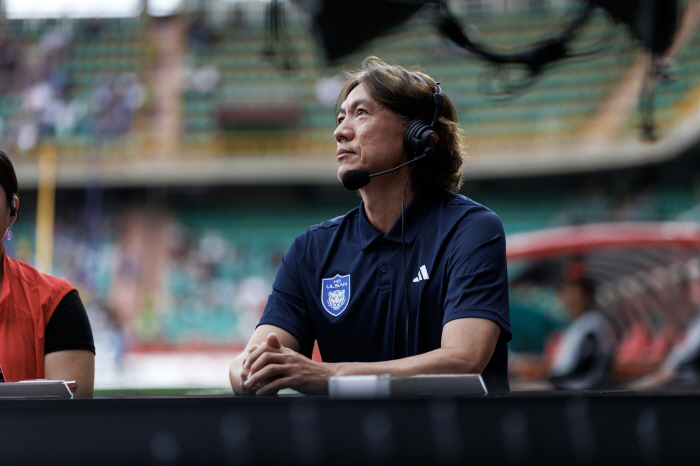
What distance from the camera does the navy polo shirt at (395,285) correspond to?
1.24 metres

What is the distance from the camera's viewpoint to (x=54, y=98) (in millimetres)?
14586

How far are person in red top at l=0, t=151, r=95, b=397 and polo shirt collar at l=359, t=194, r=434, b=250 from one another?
0.60m

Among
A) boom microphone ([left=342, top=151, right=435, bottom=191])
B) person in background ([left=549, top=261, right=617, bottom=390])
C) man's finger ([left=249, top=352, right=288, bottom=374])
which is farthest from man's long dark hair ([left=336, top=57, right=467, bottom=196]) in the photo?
person in background ([left=549, top=261, right=617, bottom=390])

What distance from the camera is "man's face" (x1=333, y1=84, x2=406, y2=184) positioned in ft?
4.73

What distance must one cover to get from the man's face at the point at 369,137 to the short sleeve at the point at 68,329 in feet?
1.98

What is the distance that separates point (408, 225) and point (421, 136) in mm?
190

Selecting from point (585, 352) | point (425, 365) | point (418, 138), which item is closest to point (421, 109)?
point (418, 138)

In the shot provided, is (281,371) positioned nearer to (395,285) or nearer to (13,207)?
(395,285)

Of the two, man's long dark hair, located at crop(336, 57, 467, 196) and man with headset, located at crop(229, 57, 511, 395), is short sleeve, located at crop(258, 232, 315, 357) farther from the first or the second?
man's long dark hair, located at crop(336, 57, 467, 196)

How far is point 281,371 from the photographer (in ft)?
3.52

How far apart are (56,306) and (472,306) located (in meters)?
0.81

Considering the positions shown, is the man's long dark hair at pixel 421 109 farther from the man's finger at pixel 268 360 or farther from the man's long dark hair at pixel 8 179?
the man's long dark hair at pixel 8 179

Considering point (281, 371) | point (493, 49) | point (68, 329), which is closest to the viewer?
point (281, 371)

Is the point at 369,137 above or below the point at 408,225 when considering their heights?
above
